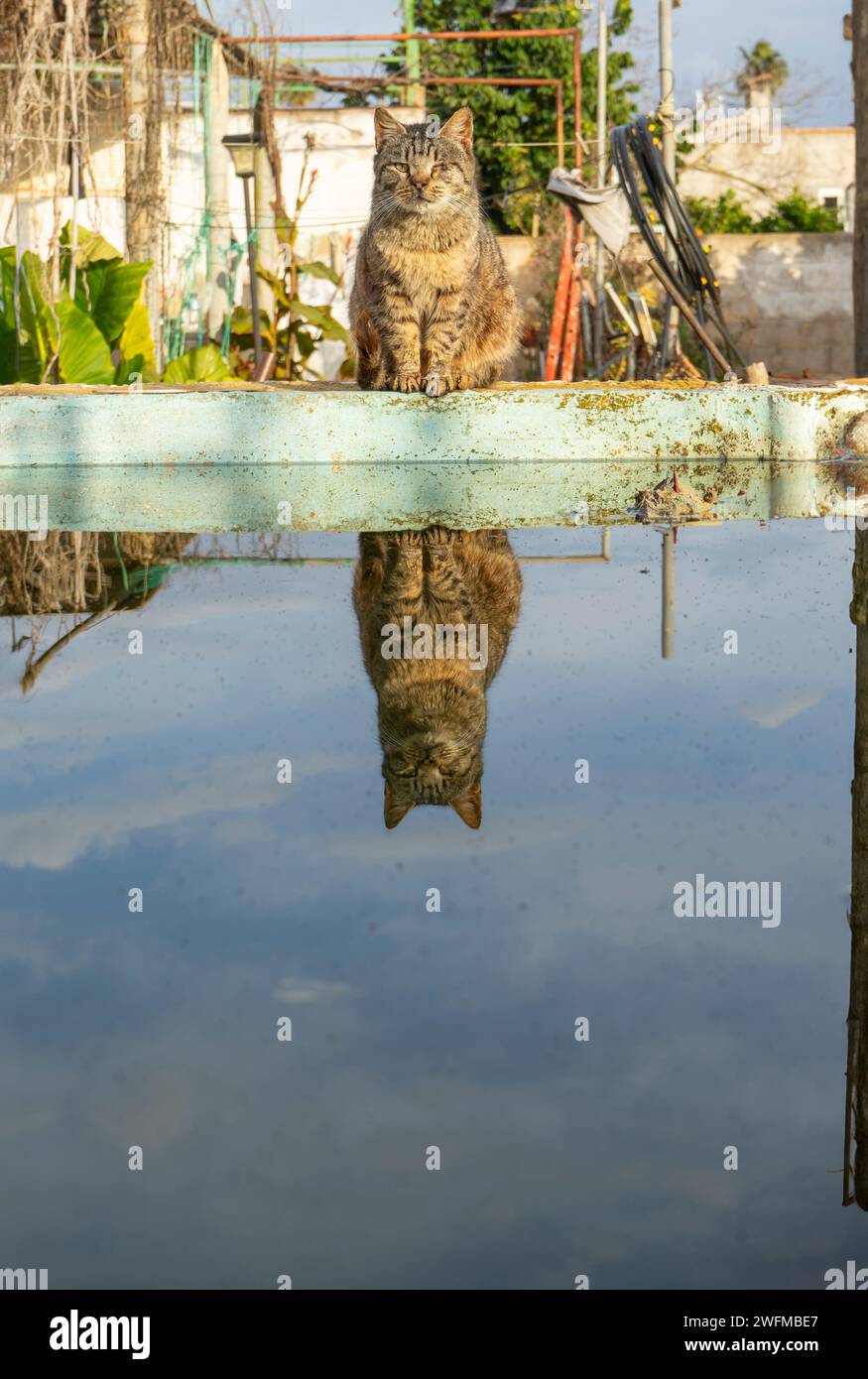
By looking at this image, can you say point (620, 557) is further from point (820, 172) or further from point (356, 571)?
point (820, 172)

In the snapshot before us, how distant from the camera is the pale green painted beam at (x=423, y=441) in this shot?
6.01m

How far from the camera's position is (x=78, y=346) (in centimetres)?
790

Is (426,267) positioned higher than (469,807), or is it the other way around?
(426,267)

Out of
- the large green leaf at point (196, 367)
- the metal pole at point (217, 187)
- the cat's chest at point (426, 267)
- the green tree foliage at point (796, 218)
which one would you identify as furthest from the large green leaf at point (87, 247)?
the green tree foliage at point (796, 218)

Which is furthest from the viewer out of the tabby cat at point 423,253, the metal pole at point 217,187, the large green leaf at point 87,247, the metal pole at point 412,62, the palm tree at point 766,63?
the palm tree at point 766,63

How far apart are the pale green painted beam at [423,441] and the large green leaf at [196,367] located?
201 centimetres

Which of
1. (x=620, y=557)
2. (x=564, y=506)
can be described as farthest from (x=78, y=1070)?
(x=564, y=506)

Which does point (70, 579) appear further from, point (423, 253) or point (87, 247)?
point (87, 247)

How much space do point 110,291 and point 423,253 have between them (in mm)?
3021

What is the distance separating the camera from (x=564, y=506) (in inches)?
207

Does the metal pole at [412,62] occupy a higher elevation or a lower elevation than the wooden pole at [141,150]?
higher

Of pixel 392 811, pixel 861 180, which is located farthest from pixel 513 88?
pixel 392 811

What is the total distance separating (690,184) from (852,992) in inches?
1050

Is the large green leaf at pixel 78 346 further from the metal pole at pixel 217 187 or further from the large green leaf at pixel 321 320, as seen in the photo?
the metal pole at pixel 217 187
